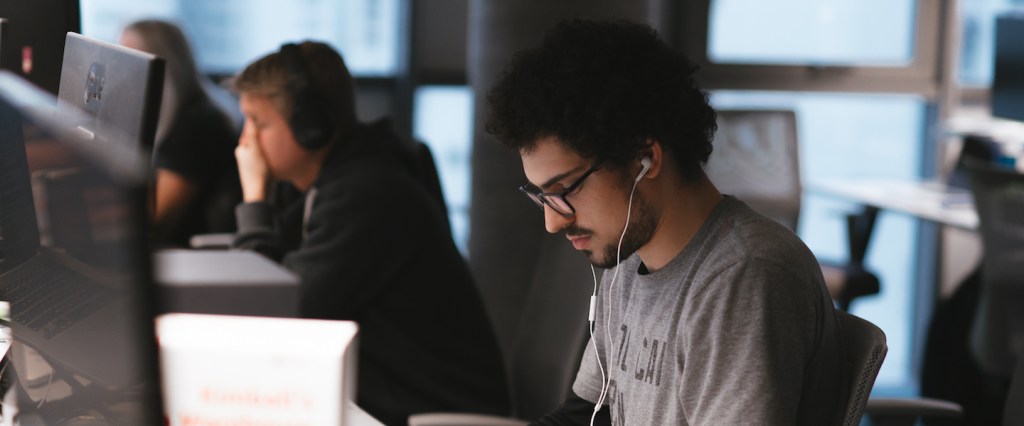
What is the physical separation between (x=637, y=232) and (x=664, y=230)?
0.11ft

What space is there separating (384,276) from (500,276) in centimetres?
113

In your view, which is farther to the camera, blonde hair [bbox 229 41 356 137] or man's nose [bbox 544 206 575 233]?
blonde hair [bbox 229 41 356 137]

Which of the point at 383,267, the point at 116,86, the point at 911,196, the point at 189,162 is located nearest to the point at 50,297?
the point at 116,86

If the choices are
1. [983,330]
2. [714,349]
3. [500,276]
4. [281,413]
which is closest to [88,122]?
[281,413]

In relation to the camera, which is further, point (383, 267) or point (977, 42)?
point (977, 42)

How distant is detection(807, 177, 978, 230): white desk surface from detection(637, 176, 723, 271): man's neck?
2336 mm

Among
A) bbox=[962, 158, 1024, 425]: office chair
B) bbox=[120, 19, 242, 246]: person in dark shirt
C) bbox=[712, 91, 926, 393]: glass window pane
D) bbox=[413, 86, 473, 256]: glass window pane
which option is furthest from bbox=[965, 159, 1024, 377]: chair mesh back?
bbox=[120, 19, 242, 246]: person in dark shirt

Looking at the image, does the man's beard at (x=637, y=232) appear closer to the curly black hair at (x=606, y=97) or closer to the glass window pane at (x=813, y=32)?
the curly black hair at (x=606, y=97)

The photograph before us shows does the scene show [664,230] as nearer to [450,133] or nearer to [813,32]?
[813,32]

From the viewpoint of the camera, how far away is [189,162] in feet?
11.4

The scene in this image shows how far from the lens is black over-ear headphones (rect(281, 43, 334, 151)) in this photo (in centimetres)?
238

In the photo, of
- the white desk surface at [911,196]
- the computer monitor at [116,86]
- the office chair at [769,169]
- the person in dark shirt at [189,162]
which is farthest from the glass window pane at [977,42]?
the computer monitor at [116,86]

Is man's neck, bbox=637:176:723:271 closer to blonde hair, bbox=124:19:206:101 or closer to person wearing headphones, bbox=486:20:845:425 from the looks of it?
person wearing headphones, bbox=486:20:845:425

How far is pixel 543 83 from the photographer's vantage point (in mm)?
1359
